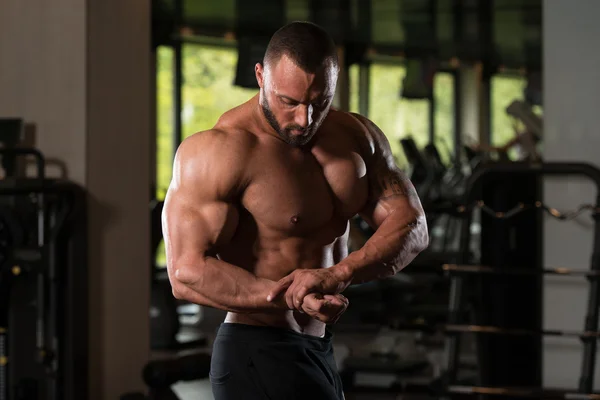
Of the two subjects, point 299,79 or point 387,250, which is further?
point 387,250

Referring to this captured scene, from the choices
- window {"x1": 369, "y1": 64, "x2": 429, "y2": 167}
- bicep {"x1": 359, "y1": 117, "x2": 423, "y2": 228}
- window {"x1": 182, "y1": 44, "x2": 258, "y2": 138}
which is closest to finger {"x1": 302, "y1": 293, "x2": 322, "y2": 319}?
bicep {"x1": 359, "y1": 117, "x2": 423, "y2": 228}

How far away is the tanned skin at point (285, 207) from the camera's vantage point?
1840 millimetres

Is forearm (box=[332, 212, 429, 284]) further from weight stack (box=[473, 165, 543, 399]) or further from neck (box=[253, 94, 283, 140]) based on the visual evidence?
weight stack (box=[473, 165, 543, 399])

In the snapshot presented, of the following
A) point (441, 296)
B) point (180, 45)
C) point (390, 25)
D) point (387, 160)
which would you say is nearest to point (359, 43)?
point (390, 25)

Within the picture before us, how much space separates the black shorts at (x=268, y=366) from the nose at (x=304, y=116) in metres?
0.47

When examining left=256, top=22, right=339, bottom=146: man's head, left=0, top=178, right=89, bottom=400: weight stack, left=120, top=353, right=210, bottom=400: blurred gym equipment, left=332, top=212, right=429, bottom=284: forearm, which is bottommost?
left=120, top=353, right=210, bottom=400: blurred gym equipment

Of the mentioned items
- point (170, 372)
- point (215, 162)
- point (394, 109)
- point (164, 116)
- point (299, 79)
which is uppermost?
point (394, 109)

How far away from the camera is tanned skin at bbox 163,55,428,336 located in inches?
72.4

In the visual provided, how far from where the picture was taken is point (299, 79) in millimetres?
1814

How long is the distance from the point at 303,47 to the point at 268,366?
682 millimetres

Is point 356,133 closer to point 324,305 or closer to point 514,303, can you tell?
point 324,305

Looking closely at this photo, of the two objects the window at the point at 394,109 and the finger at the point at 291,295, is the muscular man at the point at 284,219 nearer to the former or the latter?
the finger at the point at 291,295

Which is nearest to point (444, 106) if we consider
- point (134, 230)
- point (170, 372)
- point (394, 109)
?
point (394, 109)

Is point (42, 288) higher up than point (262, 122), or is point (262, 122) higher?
point (262, 122)
